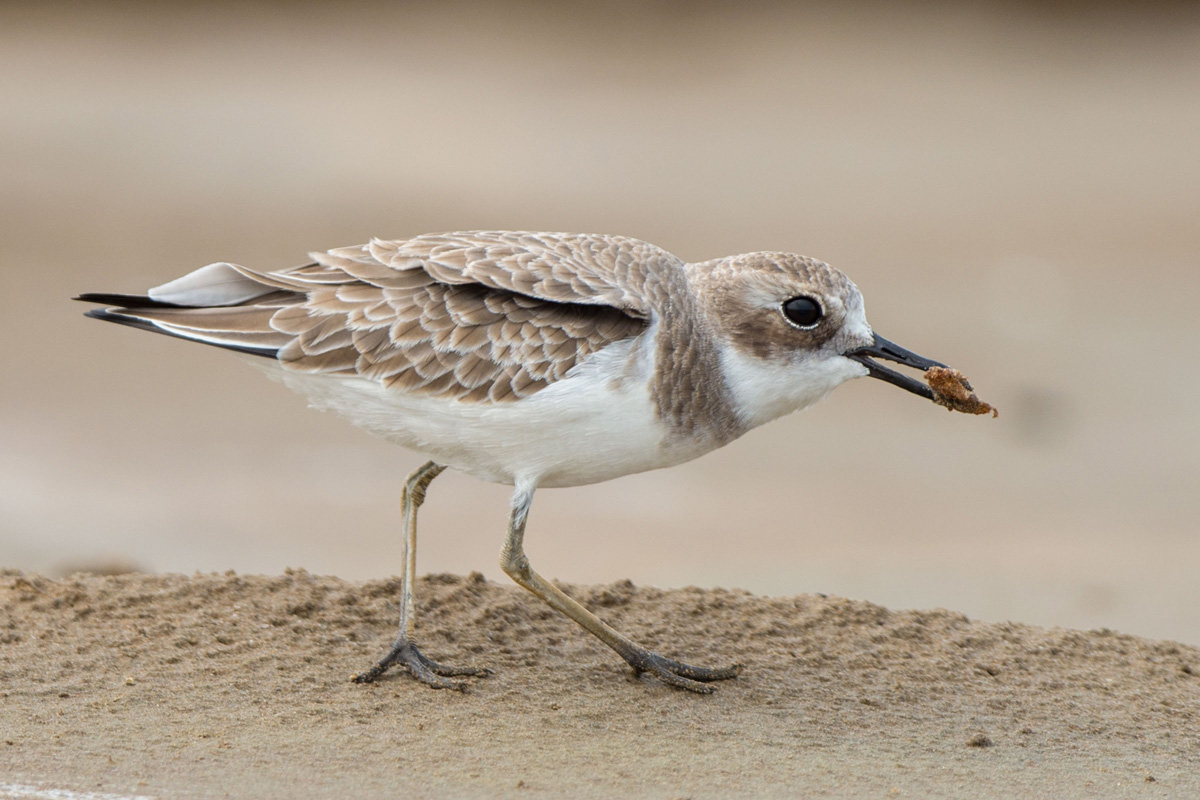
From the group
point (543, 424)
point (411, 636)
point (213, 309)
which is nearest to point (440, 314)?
point (543, 424)

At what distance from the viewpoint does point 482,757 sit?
5.27 meters

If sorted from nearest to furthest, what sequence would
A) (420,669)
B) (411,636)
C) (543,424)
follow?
(543,424) → (420,669) → (411,636)

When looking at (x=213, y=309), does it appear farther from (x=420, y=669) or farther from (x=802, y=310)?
(x=802, y=310)

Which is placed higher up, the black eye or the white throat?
the black eye

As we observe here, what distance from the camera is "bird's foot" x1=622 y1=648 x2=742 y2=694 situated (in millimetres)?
6157

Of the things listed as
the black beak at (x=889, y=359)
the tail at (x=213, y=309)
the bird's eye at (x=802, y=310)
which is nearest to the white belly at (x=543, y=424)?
the tail at (x=213, y=309)

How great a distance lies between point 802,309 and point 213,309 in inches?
108

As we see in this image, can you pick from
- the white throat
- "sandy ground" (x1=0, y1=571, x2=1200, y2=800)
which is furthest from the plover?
"sandy ground" (x1=0, y1=571, x2=1200, y2=800)

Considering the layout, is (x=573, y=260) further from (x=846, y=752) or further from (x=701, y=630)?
(x=846, y=752)

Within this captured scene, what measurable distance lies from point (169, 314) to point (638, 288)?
220 centimetres

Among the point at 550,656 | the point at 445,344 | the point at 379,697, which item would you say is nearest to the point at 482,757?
the point at 379,697

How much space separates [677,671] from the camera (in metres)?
6.27

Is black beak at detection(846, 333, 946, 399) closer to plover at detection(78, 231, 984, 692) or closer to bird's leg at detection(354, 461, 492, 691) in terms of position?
plover at detection(78, 231, 984, 692)

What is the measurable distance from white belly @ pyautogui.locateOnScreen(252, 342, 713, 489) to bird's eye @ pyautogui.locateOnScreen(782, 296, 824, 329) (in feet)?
2.31
